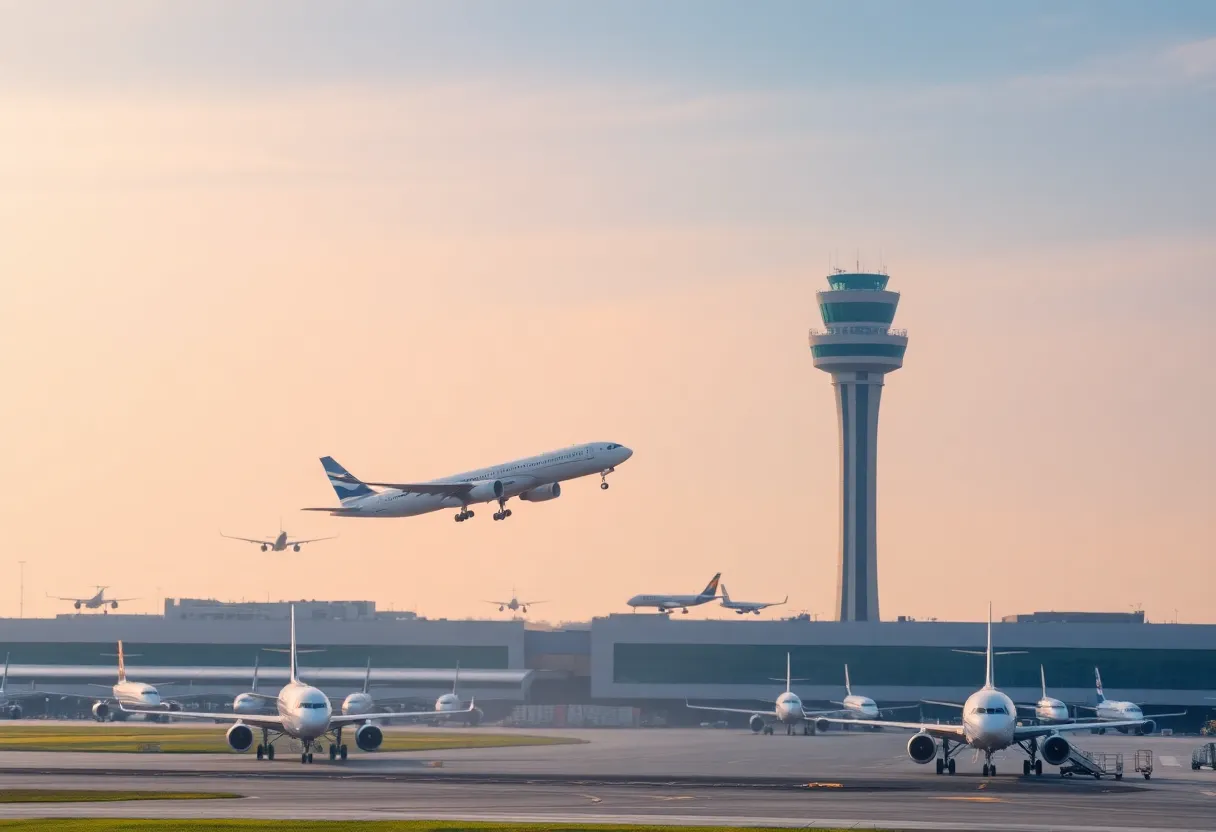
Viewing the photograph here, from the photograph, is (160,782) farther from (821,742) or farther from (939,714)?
(939,714)

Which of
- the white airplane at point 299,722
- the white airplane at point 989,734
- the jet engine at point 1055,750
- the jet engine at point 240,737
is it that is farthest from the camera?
the jet engine at point 240,737

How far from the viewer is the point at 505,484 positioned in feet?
399

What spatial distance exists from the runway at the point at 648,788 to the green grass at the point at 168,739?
24.4 ft

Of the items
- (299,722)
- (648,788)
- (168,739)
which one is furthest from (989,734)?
(168,739)

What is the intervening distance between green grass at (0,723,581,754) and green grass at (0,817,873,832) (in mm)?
47861

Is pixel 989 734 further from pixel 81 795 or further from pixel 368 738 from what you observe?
pixel 81 795

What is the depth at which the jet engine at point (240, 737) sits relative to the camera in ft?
322

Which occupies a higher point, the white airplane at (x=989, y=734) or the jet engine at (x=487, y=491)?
the jet engine at (x=487, y=491)

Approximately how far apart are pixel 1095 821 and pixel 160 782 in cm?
4148

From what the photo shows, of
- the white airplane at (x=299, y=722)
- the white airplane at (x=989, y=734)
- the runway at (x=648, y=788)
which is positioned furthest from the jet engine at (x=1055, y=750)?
the white airplane at (x=299, y=722)

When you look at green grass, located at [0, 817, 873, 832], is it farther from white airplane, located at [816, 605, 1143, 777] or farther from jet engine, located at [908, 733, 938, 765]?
jet engine, located at [908, 733, 938, 765]

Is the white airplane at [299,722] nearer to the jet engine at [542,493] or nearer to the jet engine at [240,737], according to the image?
the jet engine at [240,737]

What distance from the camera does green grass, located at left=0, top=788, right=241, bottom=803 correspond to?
66938mm

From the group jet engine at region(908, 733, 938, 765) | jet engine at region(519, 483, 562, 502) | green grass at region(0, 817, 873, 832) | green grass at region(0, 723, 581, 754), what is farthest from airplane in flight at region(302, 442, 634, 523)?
green grass at region(0, 817, 873, 832)
